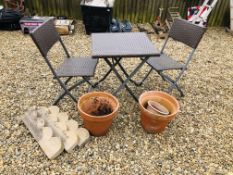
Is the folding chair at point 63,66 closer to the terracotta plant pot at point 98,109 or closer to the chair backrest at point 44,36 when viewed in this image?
the chair backrest at point 44,36

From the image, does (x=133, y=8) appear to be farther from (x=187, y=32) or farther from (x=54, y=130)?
(x=54, y=130)

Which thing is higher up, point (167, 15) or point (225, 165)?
point (167, 15)

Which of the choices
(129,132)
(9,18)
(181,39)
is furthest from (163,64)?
(9,18)

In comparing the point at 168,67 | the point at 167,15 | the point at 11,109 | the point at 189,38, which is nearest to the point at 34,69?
the point at 11,109

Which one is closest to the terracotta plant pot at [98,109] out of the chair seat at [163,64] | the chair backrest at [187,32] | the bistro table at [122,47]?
the bistro table at [122,47]

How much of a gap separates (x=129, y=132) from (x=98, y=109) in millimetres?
506

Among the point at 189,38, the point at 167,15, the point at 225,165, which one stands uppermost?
the point at 189,38

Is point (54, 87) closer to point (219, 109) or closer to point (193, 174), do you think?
point (193, 174)

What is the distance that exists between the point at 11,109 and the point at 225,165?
2.74 m

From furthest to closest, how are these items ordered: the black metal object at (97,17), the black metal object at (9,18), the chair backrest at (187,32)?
the black metal object at (9,18) → the black metal object at (97,17) → the chair backrest at (187,32)

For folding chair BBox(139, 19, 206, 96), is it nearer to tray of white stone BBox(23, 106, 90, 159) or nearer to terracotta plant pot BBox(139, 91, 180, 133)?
terracotta plant pot BBox(139, 91, 180, 133)

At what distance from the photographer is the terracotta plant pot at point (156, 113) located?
2465 mm

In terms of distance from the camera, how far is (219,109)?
325cm

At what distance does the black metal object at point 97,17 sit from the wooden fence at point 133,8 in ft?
3.01
